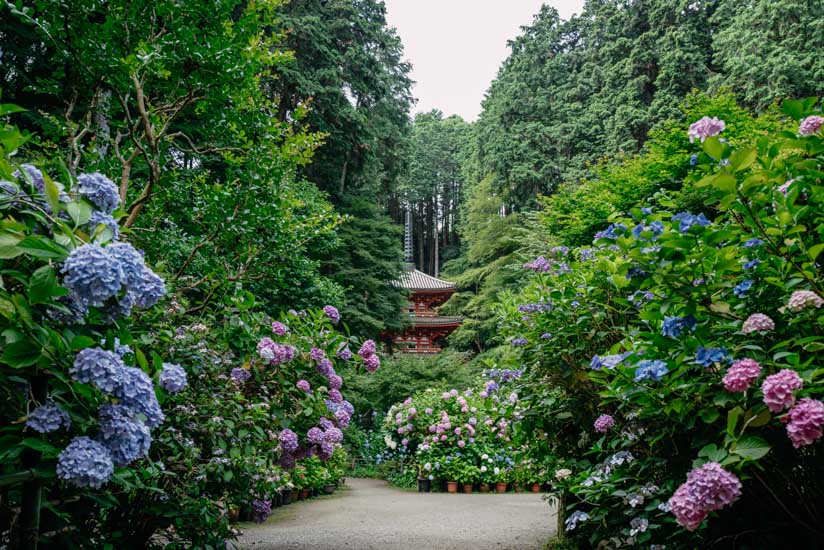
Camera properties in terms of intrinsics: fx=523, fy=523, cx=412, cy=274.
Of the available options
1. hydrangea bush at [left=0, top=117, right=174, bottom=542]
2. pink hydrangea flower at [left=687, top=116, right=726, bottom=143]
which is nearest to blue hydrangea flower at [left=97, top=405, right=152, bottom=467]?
hydrangea bush at [left=0, top=117, right=174, bottom=542]

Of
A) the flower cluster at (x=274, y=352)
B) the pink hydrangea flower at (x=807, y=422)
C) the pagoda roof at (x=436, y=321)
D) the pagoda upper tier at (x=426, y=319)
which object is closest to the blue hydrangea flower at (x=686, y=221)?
the pink hydrangea flower at (x=807, y=422)

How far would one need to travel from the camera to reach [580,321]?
2.93 m

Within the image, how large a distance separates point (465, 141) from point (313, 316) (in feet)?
106

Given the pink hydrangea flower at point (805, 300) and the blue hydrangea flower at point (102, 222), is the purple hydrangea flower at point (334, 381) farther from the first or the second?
the pink hydrangea flower at point (805, 300)

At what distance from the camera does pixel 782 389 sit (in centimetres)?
131

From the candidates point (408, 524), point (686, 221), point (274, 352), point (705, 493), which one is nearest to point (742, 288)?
point (686, 221)

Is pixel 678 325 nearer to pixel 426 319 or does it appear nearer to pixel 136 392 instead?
pixel 136 392

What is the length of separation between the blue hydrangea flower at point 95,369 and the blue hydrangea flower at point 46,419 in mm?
118

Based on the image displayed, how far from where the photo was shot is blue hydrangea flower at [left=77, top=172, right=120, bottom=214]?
1.22 metres

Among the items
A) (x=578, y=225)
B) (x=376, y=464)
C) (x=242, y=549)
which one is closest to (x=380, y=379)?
(x=376, y=464)

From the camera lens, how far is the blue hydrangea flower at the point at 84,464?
1106 millimetres

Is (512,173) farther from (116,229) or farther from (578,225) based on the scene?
(116,229)

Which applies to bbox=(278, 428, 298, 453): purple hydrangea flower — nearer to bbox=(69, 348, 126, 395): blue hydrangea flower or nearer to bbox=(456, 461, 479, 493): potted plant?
bbox=(69, 348, 126, 395): blue hydrangea flower

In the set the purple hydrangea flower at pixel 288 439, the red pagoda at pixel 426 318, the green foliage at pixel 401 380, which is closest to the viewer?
the purple hydrangea flower at pixel 288 439
